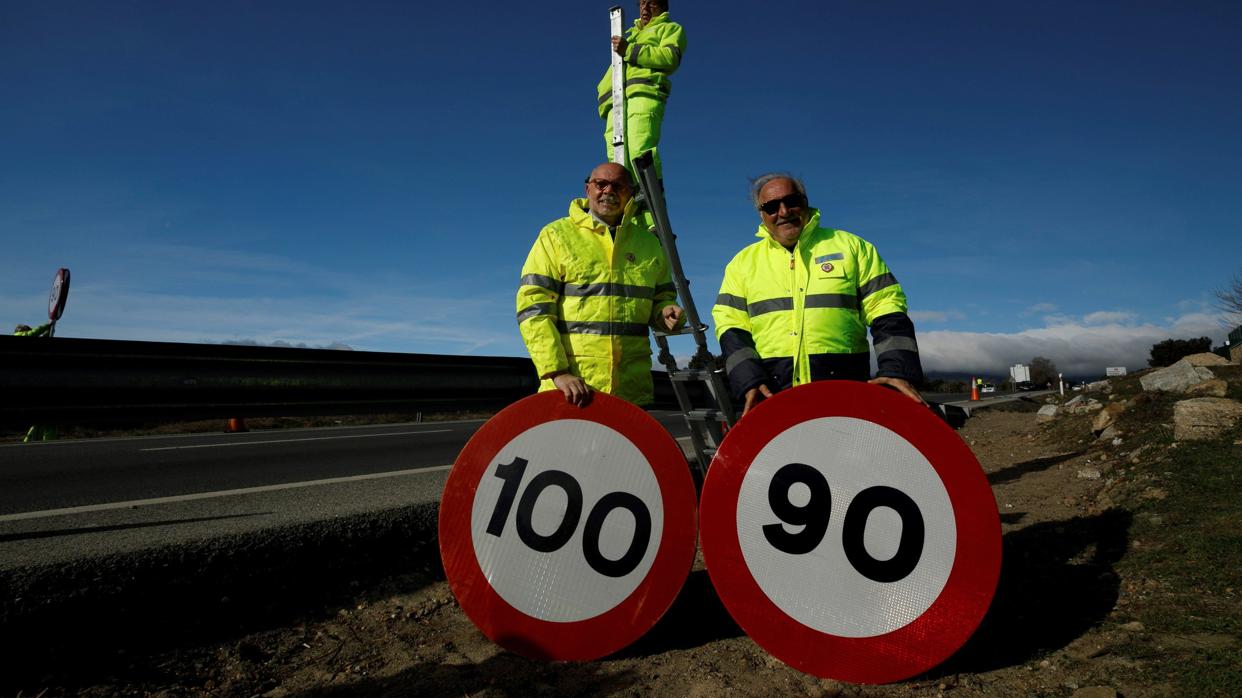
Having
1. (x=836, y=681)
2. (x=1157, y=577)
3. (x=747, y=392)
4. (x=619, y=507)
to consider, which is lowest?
(x=836, y=681)

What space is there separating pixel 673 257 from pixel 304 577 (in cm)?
228

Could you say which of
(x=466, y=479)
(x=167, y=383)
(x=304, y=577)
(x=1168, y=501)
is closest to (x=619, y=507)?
(x=466, y=479)

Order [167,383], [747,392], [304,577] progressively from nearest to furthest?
[747,392] → [304,577] → [167,383]

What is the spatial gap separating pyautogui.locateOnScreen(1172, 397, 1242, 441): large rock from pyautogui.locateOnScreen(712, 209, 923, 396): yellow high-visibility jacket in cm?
316

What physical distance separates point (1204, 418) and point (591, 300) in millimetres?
4450

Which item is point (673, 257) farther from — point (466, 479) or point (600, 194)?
point (466, 479)

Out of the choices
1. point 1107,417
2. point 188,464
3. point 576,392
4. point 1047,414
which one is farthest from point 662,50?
point 1047,414

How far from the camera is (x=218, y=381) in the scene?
476 centimetres

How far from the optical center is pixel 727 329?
3.03 metres

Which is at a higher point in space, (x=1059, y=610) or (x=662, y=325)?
(x=662, y=325)

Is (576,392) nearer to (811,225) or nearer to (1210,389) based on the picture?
(811,225)

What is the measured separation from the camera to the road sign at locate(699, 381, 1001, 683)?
6.88ft

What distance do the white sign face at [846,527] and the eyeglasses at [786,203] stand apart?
110 centimetres

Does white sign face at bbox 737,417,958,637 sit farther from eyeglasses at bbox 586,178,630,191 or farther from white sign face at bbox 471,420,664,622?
eyeglasses at bbox 586,178,630,191
